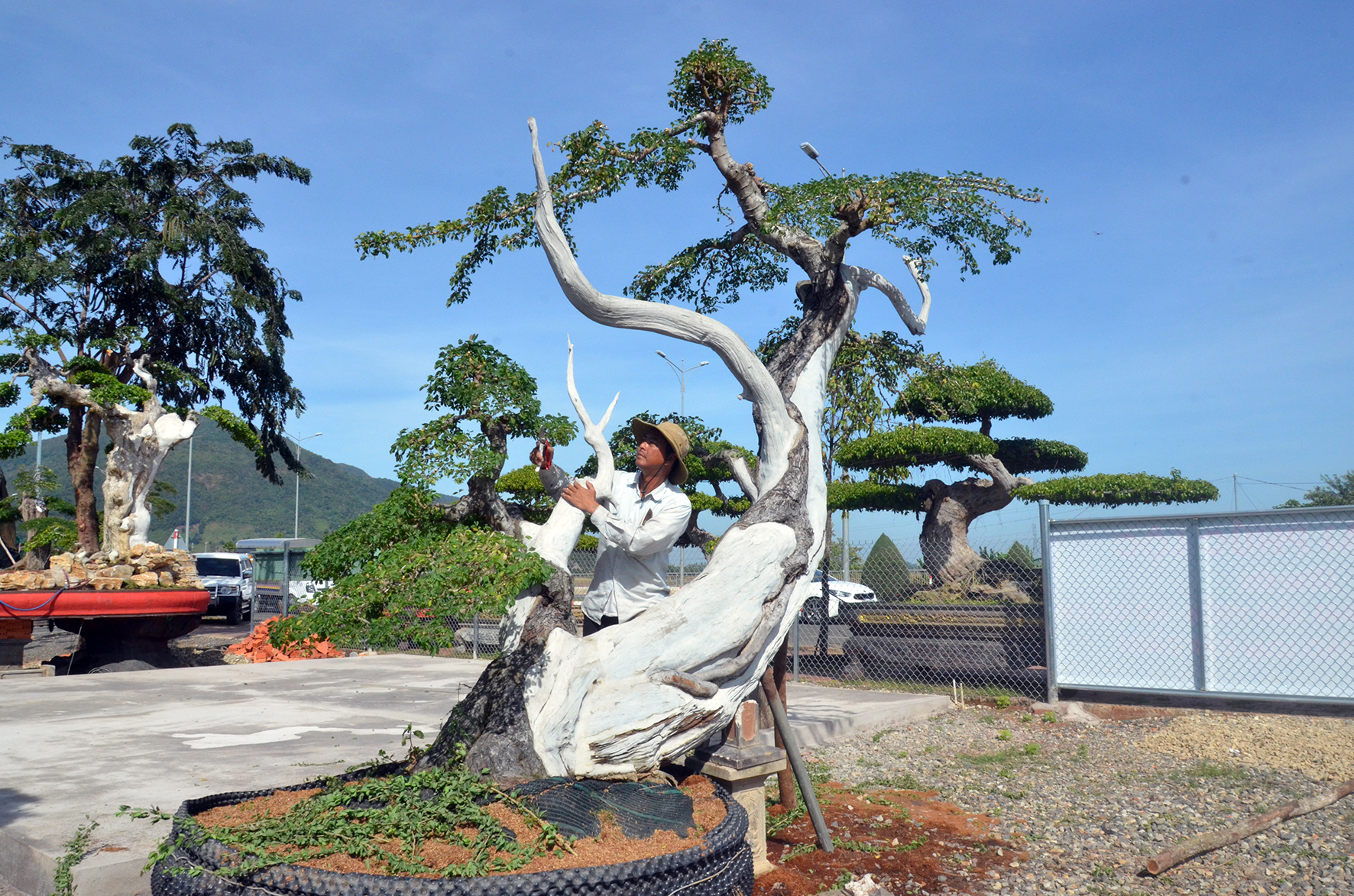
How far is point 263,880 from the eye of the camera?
6.64 feet

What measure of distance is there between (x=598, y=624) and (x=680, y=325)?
1313 millimetres

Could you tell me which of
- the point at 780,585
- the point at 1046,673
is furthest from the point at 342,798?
the point at 1046,673

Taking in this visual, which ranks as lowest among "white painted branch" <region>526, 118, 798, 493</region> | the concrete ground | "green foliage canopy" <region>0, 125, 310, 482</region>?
the concrete ground

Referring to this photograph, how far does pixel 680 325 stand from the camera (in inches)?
142

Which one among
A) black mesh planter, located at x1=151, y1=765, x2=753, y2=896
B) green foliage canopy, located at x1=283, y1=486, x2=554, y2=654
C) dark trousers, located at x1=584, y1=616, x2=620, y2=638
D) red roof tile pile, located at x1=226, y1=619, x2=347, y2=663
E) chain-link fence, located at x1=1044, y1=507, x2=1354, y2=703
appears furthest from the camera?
A: red roof tile pile, located at x1=226, y1=619, x2=347, y2=663

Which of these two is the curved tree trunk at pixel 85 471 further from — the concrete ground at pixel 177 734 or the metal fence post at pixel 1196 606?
the metal fence post at pixel 1196 606

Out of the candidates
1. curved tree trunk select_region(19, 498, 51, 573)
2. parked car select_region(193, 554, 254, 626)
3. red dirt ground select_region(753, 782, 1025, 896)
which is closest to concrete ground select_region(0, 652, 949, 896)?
red dirt ground select_region(753, 782, 1025, 896)

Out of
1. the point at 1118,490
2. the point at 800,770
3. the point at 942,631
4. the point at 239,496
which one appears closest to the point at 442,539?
the point at 800,770

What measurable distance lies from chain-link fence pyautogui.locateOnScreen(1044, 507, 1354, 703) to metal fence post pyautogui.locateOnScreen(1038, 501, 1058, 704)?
0.08 feet

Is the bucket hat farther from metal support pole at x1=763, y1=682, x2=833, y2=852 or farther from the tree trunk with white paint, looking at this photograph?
metal support pole at x1=763, y1=682, x2=833, y2=852

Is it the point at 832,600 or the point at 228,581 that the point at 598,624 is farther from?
the point at 228,581

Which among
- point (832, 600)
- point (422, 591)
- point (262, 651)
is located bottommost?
point (262, 651)

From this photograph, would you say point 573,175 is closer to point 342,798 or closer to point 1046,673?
point 342,798

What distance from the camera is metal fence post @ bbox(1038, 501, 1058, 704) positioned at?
6.68 m
